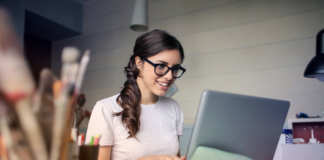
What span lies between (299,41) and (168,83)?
1.45 meters

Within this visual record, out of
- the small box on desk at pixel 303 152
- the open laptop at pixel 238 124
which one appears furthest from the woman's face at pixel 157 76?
the small box on desk at pixel 303 152

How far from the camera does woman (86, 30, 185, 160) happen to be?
1.11 m

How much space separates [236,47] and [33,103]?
2172 millimetres

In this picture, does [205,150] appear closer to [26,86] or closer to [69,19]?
[26,86]

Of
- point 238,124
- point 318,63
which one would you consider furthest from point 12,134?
point 318,63

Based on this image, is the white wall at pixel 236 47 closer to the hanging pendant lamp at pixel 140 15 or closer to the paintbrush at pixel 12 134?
the hanging pendant lamp at pixel 140 15

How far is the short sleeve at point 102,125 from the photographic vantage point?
102 cm

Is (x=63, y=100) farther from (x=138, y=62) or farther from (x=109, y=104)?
(x=138, y=62)

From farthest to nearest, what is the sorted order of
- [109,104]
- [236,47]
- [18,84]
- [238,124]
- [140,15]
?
[236,47] < [140,15] < [109,104] < [238,124] < [18,84]

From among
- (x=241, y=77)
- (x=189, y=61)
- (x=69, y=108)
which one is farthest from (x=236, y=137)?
(x=189, y=61)

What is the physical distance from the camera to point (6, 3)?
8.15ft

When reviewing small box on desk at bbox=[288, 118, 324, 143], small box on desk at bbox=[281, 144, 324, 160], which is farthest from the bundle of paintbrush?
small box on desk at bbox=[288, 118, 324, 143]

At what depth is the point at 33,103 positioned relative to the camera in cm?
33

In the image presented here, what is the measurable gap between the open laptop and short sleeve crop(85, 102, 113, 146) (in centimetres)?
50
